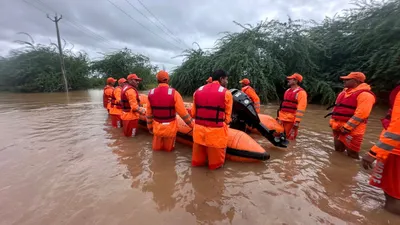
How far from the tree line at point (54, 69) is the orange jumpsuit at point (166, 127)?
20393mm

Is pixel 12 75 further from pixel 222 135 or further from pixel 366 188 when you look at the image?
pixel 366 188

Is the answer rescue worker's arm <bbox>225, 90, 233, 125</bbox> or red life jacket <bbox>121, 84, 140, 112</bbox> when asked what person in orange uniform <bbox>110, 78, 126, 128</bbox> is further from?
rescue worker's arm <bbox>225, 90, 233, 125</bbox>

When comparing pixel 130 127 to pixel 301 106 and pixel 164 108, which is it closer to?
pixel 164 108

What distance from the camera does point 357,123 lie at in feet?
11.1

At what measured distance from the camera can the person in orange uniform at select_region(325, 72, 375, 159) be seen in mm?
3338

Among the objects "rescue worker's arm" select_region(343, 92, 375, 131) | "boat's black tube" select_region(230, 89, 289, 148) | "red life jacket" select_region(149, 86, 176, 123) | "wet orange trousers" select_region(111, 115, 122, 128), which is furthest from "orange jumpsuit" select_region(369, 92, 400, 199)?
"wet orange trousers" select_region(111, 115, 122, 128)

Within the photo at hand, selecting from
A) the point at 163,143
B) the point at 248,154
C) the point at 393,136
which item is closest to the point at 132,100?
the point at 163,143

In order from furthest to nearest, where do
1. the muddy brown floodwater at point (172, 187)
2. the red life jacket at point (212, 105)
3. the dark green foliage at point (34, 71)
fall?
the dark green foliage at point (34, 71)
the red life jacket at point (212, 105)
the muddy brown floodwater at point (172, 187)

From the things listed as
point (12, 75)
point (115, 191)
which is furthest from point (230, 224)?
point (12, 75)

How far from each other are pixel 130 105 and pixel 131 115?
0.30 metres

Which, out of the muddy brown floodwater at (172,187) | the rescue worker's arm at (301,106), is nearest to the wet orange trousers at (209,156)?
the muddy brown floodwater at (172,187)

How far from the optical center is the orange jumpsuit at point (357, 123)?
332 centimetres

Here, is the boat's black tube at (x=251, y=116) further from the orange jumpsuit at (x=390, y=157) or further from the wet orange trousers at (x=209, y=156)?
the orange jumpsuit at (x=390, y=157)

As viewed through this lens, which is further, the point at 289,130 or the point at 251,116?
the point at 289,130
